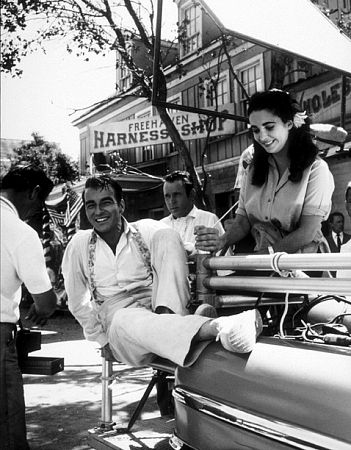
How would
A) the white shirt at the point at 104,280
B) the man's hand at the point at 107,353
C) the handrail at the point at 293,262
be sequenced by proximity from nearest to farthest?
the handrail at the point at 293,262 → the man's hand at the point at 107,353 → the white shirt at the point at 104,280

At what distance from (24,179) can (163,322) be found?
4.58 feet

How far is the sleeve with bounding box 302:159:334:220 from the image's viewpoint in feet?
8.53

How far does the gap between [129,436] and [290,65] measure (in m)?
8.50

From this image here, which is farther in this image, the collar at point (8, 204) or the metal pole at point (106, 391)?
the metal pole at point (106, 391)

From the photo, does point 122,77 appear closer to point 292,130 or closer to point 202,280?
point 292,130

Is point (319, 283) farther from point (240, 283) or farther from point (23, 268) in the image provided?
point (23, 268)

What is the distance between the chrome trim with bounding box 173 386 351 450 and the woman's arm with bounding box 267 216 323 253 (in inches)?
36.2

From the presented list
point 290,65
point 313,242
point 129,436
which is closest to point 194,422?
point 129,436

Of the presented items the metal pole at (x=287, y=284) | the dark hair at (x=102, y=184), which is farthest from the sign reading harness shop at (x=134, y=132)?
the metal pole at (x=287, y=284)

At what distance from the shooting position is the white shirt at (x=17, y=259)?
2.78 m

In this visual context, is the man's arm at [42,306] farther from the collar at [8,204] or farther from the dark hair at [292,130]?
the dark hair at [292,130]

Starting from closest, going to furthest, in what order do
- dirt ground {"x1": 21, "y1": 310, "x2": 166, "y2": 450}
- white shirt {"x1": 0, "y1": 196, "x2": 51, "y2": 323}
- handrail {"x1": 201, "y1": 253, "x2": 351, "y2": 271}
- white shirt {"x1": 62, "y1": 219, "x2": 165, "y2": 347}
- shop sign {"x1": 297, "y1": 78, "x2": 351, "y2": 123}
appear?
handrail {"x1": 201, "y1": 253, "x2": 351, "y2": 271}
white shirt {"x1": 0, "y1": 196, "x2": 51, "y2": 323}
white shirt {"x1": 62, "y1": 219, "x2": 165, "y2": 347}
dirt ground {"x1": 21, "y1": 310, "x2": 166, "y2": 450}
shop sign {"x1": 297, "y1": 78, "x2": 351, "y2": 123}

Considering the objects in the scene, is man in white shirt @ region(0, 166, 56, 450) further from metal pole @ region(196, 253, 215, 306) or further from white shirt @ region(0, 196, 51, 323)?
metal pole @ region(196, 253, 215, 306)

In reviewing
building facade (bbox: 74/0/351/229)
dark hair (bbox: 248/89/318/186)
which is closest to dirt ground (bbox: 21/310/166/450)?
dark hair (bbox: 248/89/318/186)
